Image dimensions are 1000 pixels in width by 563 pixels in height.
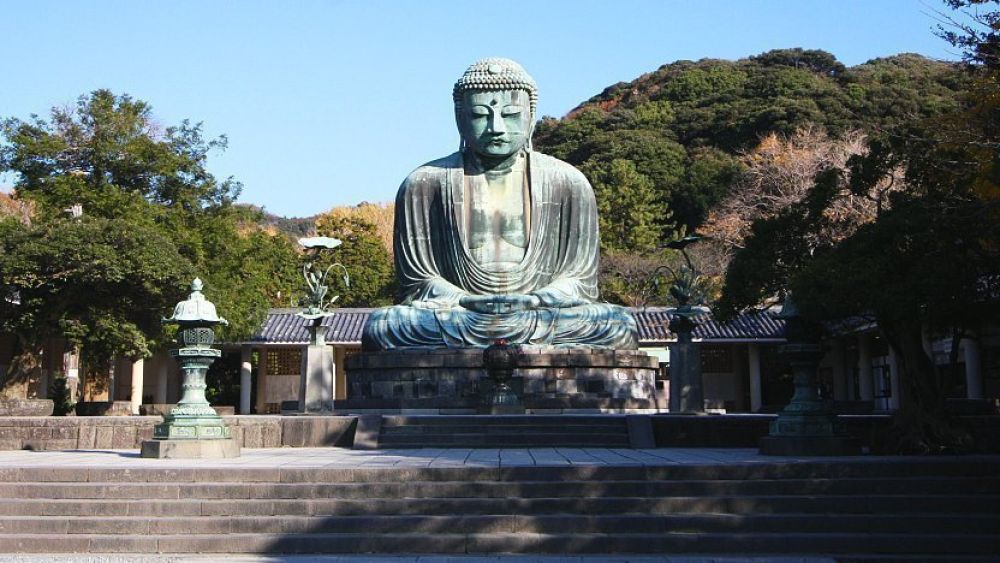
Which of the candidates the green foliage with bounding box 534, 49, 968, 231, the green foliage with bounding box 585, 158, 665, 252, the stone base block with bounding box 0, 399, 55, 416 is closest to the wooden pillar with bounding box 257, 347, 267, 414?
the green foliage with bounding box 585, 158, 665, 252

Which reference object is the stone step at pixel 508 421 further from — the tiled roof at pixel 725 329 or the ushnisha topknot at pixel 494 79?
the tiled roof at pixel 725 329

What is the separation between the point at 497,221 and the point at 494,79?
2457mm

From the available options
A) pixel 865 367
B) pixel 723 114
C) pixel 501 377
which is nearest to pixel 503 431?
pixel 501 377

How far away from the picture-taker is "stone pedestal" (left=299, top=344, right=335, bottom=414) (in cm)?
1589

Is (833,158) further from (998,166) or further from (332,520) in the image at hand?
(332,520)

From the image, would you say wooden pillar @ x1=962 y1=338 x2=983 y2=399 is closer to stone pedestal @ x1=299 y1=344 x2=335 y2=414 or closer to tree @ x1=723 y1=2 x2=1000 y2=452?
tree @ x1=723 y1=2 x2=1000 y2=452

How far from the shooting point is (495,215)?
61.0ft

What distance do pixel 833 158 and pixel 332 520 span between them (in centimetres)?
2664

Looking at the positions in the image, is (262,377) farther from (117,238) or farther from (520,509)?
(520,509)

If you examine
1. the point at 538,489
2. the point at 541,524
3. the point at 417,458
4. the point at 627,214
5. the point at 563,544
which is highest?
the point at 627,214

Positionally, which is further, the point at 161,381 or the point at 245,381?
the point at 161,381

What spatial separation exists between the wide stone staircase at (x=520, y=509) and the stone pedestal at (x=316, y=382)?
715 cm

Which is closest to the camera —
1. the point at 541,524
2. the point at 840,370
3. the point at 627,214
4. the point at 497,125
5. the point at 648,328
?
the point at 541,524

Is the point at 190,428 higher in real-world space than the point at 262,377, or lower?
lower
